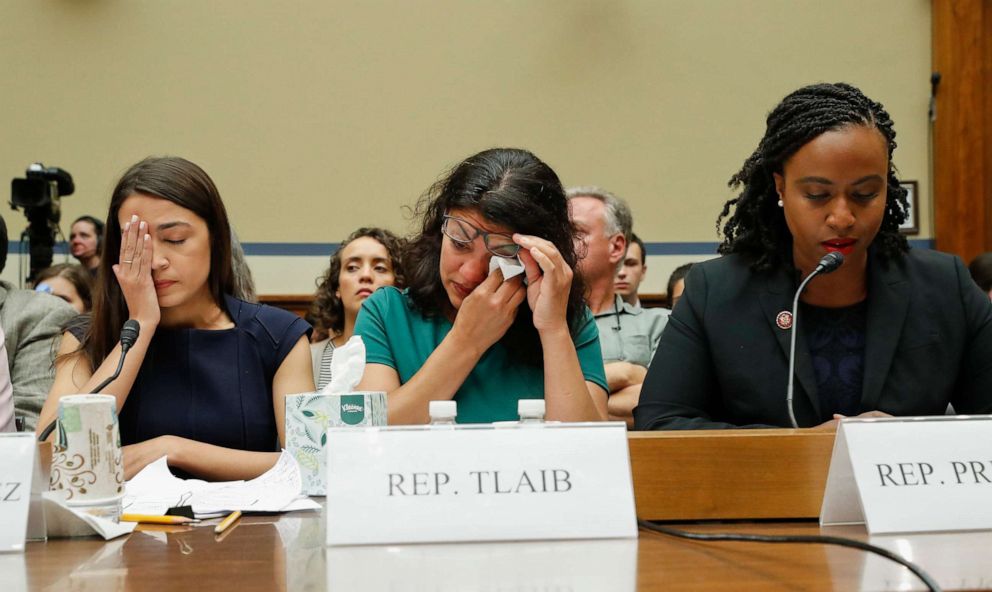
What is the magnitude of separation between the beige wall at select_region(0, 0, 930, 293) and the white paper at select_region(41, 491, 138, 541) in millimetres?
3444

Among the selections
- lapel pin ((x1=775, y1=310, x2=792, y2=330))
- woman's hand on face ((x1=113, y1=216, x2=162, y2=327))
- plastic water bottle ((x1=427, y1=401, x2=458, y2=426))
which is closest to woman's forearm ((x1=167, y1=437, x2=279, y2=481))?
woman's hand on face ((x1=113, y1=216, x2=162, y2=327))

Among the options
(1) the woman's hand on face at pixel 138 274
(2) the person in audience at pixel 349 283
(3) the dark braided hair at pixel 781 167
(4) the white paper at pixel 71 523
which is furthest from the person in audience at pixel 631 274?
(4) the white paper at pixel 71 523

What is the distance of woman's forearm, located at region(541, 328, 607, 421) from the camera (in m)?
1.44

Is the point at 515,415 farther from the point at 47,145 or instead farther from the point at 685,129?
the point at 47,145

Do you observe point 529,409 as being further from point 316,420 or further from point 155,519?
point 155,519

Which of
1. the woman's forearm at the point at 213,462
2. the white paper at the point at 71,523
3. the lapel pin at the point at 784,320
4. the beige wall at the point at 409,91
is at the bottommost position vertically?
the woman's forearm at the point at 213,462

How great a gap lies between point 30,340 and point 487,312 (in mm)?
1217

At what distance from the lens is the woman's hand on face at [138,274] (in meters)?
1.51

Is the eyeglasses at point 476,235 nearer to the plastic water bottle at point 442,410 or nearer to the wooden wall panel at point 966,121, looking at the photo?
the plastic water bottle at point 442,410

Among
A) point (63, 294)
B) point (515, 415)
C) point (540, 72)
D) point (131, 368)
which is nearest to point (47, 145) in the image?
point (63, 294)

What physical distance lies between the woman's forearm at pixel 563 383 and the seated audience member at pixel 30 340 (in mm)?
1158

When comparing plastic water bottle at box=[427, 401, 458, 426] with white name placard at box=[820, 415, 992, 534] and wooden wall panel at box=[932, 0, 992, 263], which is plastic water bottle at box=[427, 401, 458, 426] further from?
wooden wall panel at box=[932, 0, 992, 263]

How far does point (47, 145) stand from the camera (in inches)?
167

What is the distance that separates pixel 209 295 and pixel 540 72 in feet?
9.92
